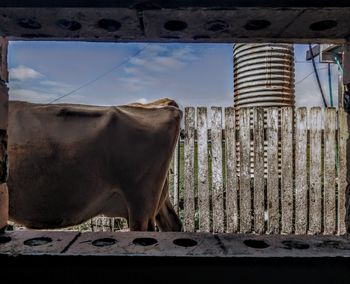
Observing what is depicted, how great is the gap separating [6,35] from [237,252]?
1270mm

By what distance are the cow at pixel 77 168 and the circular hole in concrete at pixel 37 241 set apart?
2106mm

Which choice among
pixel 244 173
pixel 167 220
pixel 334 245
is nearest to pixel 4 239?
pixel 334 245

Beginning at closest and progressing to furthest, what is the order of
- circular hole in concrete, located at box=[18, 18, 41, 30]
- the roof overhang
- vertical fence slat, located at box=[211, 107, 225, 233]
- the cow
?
the roof overhang < circular hole in concrete, located at box=[18, 18, 41, 30] < the cow < vertical fence slat, located at box=[211, 107, 225, 233]

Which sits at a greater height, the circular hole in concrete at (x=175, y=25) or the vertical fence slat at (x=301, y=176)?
the circular hole in concrete at (x=175, y=25)

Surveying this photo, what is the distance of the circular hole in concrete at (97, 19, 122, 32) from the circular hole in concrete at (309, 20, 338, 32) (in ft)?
2.50

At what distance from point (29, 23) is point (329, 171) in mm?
4542

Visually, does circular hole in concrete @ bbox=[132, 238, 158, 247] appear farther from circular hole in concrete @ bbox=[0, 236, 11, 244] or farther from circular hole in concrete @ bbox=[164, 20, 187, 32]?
circular hole in concrete @ bbox=[164, 20, 187, 32]

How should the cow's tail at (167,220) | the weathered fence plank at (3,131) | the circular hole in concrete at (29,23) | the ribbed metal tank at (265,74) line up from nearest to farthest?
the circular hole in concrete at (29,23)
the weathered fence plank at (3,131)
the cow's tail at (167,220)
the ribbed metal tank at (265,74)

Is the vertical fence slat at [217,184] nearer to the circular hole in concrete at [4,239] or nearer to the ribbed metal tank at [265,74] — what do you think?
the ribbed metal tank at [265,74]

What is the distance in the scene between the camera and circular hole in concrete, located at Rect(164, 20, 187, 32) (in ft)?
4.20

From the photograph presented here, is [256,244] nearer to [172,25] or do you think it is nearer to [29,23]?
[172,25]

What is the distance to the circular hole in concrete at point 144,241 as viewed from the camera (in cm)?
126

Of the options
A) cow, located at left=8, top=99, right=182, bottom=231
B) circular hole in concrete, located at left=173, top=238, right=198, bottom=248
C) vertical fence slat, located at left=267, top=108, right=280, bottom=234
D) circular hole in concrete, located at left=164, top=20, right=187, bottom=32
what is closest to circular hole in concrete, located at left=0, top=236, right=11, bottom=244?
circular hole in concrete, located at left=173, top=238, right=198, bottom=248

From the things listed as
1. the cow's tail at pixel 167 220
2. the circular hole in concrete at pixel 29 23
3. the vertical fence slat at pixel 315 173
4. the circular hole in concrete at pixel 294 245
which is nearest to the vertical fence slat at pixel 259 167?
the vertical fence slat at pixel 315 173
